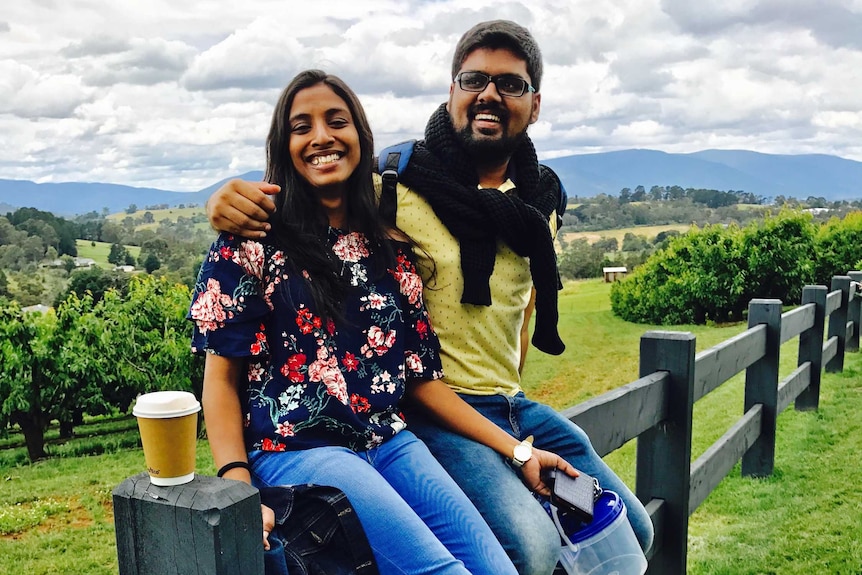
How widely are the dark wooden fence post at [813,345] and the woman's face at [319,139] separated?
18.4 feet

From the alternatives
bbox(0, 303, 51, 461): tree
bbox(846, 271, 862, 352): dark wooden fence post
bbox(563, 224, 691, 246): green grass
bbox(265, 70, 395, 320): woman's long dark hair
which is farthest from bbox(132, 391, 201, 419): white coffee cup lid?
bbox(563, 224, 691, 246): green grass

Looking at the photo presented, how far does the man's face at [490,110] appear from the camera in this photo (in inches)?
99.7

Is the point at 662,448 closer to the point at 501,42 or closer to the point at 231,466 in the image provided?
the point at 501,42

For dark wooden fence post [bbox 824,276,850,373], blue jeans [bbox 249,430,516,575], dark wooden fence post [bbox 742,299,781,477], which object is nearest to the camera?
blue jeans [bbox 249,430,516,575]

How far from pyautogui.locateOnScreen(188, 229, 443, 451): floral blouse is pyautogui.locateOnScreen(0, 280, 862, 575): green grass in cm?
278

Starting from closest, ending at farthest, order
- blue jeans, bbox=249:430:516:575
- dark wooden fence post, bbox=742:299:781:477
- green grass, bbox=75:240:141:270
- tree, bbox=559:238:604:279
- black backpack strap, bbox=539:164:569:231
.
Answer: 1. blue jeans, bbox=249:430:516:575
2. black backpack strap, bbox=539:164:569:231
3. dark wooden fence post, bbox=742:299:781:477
4. green grass, bbox=75:240:141:270
5. tree, bbox=559:238:604:279

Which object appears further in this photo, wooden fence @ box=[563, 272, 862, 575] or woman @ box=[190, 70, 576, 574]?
wooden fence @ box=[563, 272, 862, 575]

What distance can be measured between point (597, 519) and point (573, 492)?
10 centimetres

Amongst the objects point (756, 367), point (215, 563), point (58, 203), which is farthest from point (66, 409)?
point (58, 203)

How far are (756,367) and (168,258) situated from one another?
21674mm

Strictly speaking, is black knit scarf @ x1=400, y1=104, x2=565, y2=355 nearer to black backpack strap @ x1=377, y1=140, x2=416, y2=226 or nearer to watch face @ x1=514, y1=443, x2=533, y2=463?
black backpack strap @ x1=377, y1=140, x2=416, y2=226

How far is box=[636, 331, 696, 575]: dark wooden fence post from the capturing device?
3119 millimetres

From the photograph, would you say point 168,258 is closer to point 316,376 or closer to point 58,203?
point 316,376

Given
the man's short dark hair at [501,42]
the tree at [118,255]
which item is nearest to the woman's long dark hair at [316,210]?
the man's short dark hair at [501,42]
